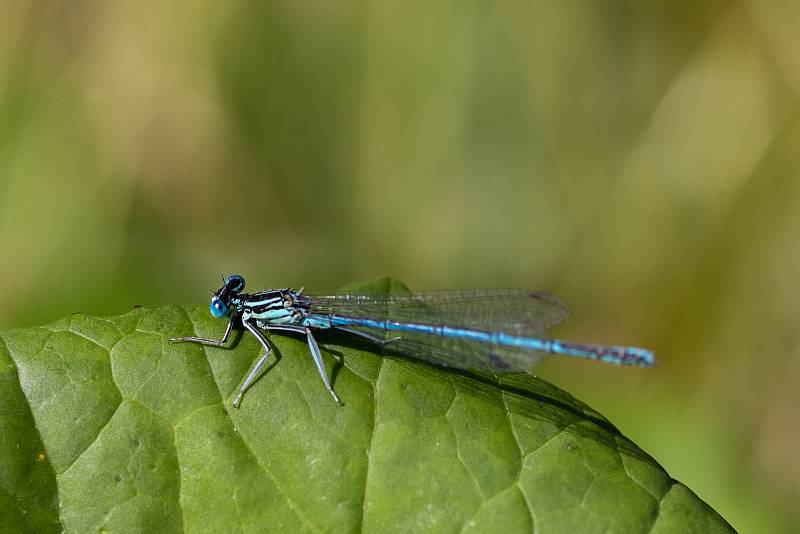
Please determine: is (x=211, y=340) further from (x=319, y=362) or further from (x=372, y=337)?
(x=372, y=337)

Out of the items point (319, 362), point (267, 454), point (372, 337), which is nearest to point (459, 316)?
point (372, 337)

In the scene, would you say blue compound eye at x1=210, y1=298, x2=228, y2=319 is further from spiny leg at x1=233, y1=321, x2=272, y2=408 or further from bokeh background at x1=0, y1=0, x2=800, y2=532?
bokeh background at x1=0, y1=0, x2=800, y2=532

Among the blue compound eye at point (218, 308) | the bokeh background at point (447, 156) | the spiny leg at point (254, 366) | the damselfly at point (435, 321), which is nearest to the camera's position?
the spiny leg at point (254, 366)

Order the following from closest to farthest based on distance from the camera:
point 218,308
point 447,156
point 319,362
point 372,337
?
point 319,362 → point 218,308 → point 372,337 → point 447,156

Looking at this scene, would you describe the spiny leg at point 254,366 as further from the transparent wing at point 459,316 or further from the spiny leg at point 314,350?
the transparent wing at point 459,316

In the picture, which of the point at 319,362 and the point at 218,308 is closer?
the point at 319,362

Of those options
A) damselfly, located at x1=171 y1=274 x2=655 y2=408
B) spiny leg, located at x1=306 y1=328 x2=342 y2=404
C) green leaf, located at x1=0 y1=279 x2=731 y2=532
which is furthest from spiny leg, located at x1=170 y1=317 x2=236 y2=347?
spiny leg, located at x1=306 y1=328 x2=342 y2=404

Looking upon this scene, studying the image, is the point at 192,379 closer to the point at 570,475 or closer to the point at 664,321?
the point at 570,475

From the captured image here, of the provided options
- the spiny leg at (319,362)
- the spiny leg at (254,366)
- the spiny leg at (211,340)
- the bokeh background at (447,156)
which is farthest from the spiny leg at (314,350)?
the bokeh background at (447,156)
